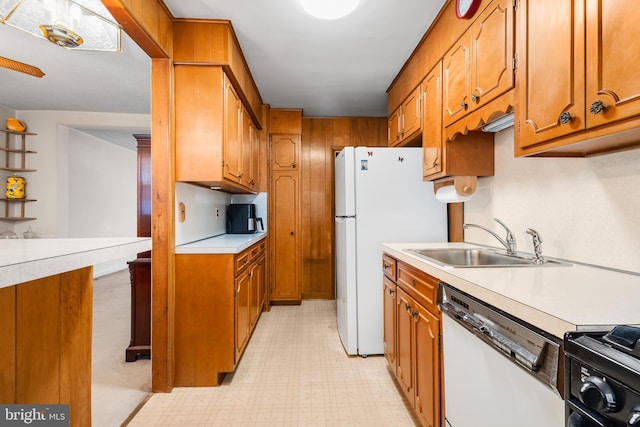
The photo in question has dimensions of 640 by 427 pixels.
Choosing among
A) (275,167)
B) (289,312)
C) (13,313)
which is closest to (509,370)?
(13,313)

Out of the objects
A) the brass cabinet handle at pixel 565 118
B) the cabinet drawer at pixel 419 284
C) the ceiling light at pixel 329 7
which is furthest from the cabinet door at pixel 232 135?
the brass cabinet handle at pixel 565 118

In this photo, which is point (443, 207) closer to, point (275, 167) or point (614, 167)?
point (614, 167)

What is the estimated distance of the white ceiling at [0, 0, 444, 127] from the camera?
6.64 ft

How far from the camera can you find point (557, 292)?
2.98 feet

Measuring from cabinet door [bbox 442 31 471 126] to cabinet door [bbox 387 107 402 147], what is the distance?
87 cm

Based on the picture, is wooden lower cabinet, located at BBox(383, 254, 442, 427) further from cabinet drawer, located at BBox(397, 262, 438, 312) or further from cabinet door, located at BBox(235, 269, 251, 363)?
cabinet door, located at BBox(235, 269, 251, 363)

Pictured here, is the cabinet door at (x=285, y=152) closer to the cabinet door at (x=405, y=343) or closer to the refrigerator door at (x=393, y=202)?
the refrigerator door at (x=393, y=202)

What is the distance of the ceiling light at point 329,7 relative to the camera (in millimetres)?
1781

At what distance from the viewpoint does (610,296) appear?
2.83 ft

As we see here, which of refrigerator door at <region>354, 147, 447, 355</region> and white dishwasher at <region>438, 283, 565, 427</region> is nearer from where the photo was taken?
white dishwasher at <region>438, 283, 565, 427</region>

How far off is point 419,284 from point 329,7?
1.68 metres

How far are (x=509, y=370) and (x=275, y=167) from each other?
11.4 feet

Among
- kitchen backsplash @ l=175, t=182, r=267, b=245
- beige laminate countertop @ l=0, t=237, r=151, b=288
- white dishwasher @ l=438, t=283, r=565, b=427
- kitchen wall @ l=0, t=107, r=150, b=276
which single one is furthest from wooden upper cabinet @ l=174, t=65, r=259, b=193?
kitchen wall @ l=0, t=107, r=150, b=276

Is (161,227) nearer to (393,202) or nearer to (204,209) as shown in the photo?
(204,209)
